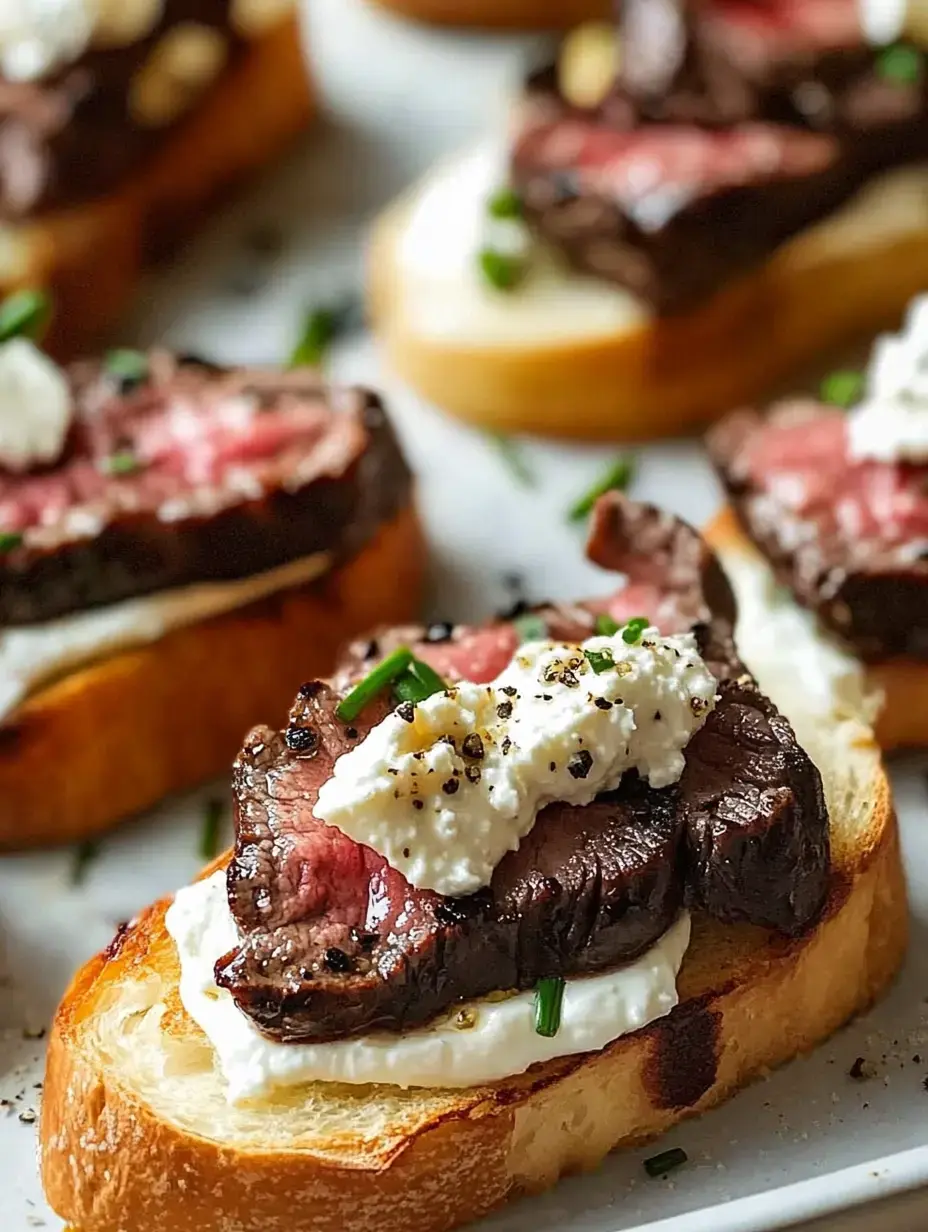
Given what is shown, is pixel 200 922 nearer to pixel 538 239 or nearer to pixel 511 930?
pixel 511 930

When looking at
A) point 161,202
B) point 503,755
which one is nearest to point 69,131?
point 161,202

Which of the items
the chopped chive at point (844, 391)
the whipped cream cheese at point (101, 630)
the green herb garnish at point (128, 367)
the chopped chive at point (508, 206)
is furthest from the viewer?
the chopped chive at point (508, 206)

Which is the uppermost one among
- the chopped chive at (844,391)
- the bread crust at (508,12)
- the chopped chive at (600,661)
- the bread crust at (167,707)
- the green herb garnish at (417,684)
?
the chopped chive at (600,661)

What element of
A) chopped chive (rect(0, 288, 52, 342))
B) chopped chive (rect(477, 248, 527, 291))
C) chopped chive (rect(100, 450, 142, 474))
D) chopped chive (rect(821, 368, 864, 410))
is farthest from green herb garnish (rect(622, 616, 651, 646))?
chopped chive (rect(477, 248, 527, 291))

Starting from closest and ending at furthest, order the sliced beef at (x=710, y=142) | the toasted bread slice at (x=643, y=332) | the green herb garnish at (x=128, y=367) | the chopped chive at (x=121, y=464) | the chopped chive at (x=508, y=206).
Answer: the chopped chive at (x=121, y=464) < the green herb garnish at (x=128, y=367) < the sliced beef at (x=710, y=142) < the toasted bread slice at (x=643, y=332) < the chopped chive at (x=508, y=206)

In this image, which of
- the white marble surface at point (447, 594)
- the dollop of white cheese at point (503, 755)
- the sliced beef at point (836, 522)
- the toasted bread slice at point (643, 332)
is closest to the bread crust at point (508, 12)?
the white marble surface at point (447, 594)

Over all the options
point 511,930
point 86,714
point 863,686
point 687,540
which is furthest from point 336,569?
point 511,930

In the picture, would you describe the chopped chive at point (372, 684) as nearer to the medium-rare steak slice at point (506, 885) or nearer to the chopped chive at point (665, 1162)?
the medium-rare steak slice at point (506, 885)
